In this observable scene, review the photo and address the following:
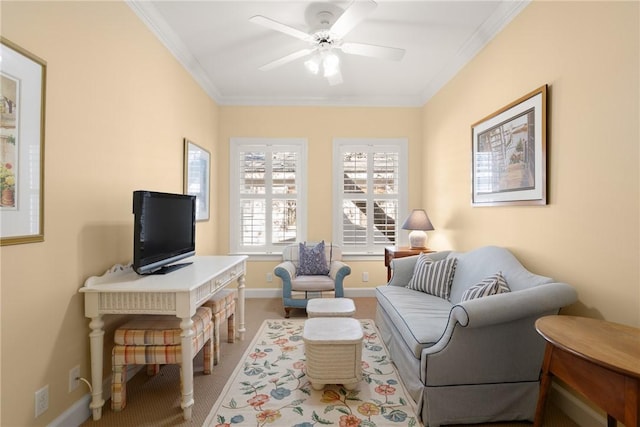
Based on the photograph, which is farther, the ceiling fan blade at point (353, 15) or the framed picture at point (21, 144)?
the ceiling fan blade at point (353, 15)

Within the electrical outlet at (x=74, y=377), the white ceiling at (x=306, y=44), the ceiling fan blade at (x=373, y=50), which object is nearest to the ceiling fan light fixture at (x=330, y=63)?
the ceiling fan blade at (x=373, y=50)

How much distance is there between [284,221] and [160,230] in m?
2.42

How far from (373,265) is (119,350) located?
3.33 metres

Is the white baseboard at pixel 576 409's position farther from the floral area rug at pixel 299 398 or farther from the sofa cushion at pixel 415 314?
the floral area rug at pixel 299 398

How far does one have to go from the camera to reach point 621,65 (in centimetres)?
163

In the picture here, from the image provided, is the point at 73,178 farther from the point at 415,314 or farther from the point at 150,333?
the point at 415,314

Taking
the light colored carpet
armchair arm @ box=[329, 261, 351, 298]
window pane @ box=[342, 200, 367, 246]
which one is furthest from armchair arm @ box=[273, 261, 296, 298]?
window pane @ box=[342, 200, 367, 246]

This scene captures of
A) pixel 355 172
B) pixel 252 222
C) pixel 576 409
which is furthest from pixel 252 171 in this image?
pixel 576 409

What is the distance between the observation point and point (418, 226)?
12.6 feet

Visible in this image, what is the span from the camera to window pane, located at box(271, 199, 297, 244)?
Result: 4.58 m

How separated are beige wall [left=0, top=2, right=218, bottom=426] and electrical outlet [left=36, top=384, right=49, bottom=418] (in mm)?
29

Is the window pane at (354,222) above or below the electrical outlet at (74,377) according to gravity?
above

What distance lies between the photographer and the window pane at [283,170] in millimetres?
4570

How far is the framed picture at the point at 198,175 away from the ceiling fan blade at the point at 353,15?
1.97 meters
